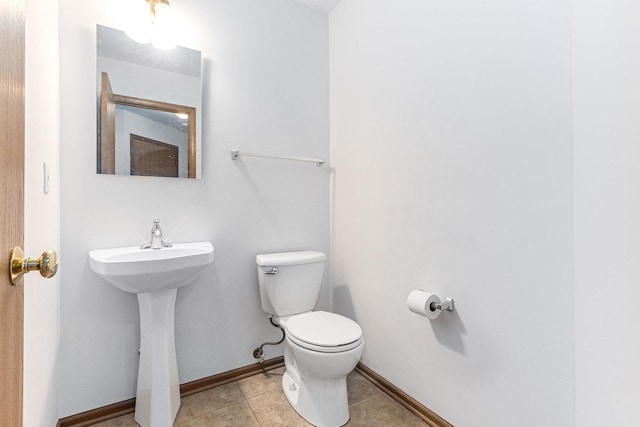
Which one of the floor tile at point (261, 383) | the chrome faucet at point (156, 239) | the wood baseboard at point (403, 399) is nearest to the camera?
the wood baseboard at point (403, 399)

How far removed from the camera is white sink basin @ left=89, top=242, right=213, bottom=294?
1.19 metres

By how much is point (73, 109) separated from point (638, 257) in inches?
84.5

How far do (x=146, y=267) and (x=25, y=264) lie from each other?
685 mm

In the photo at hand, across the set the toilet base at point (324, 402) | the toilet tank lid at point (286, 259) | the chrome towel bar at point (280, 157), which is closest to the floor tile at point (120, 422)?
the toilet base at point (324, 402)

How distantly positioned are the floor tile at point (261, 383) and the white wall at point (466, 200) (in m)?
→ 0.54

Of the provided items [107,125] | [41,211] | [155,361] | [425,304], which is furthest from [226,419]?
[107,125]

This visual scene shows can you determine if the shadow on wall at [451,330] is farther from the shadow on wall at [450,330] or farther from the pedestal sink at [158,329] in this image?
the pedestal sink at [158,329]

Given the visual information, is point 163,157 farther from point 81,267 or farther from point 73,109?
point 81,267

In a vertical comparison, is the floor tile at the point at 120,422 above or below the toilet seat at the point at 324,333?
below

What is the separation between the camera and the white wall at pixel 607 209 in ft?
2.76

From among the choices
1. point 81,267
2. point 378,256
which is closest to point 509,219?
point 378,256

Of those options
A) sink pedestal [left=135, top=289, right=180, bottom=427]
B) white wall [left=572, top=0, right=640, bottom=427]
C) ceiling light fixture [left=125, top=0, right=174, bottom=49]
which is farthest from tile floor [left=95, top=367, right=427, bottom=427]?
ceiling light fixture [left=125, top=0, right=174, bottom=49]

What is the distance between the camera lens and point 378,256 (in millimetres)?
1751

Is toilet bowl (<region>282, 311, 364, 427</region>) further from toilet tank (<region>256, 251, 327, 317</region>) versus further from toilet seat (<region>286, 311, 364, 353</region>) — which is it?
toilet tank (<region>256, 251, 327, 317</region>)
